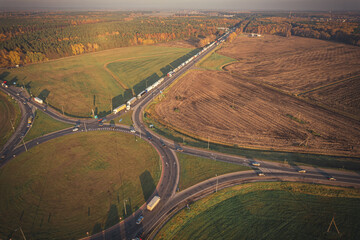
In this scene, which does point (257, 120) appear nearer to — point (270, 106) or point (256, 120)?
point (256, 120)

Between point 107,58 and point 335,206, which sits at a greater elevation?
point 107,58

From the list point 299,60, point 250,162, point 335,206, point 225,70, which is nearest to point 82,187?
point 250,162

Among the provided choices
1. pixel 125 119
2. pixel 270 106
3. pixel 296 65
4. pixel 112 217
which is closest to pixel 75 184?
pixel 112 217

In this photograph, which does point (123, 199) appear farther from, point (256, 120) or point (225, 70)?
point (225, 70)

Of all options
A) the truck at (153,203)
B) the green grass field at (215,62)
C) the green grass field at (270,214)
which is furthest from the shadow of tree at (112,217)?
the green grass field at (215,62)

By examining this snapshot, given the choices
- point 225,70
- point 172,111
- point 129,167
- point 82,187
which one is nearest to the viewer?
point 82,187

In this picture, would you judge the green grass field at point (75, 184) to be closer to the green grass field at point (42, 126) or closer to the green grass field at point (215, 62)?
the green grass field at point (42, 126)
